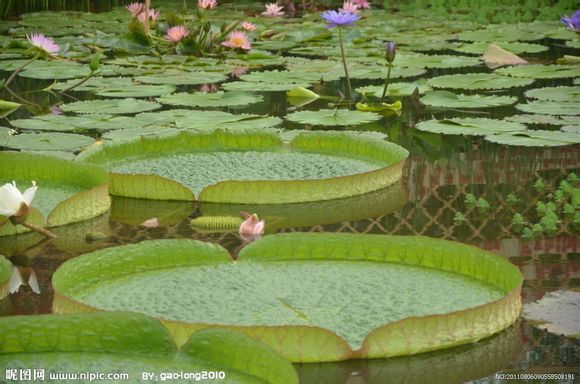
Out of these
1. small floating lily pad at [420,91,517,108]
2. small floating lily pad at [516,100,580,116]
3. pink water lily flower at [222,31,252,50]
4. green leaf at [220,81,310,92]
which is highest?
small floating lily pad at [516,100,580,116]

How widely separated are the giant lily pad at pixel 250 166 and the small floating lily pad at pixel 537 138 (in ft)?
2.01

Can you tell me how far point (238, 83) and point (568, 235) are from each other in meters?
2.87

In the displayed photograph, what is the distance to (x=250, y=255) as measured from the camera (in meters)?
2.59

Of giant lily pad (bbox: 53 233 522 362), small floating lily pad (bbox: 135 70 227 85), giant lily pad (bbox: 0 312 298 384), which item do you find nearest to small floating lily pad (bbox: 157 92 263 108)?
small floating lily pad (bbox: 135 70 227 85)

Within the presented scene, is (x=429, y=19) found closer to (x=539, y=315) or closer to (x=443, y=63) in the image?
(x=443, y=63)

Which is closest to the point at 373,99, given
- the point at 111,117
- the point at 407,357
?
the point at 111,117

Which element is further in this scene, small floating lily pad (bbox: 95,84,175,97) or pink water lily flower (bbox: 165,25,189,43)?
pink water lily flower (bbox: 165,25,189,43)

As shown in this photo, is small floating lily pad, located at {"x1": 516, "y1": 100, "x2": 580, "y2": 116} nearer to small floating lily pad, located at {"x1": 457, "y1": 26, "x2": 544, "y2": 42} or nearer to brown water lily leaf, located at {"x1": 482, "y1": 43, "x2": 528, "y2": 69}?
brown water lily leaf, located at {"x1": 482, "y1": 43, "x2": 528, "y2": 69}

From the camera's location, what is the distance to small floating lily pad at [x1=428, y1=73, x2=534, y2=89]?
5.42 meters

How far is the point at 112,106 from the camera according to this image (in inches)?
193

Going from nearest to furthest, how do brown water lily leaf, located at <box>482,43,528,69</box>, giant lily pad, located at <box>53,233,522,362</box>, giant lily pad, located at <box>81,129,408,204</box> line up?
giant lily pad, located at <box>53,233,522,362</box>, giant lily pad, located at <box>81,129,408,204</box>, brown water lily leaf, located at <box>482,43,528,69</box>

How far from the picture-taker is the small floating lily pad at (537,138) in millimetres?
4070

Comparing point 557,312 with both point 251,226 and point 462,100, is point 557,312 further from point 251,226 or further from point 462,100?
point 462,100

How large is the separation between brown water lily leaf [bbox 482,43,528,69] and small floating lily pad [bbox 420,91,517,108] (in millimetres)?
1344
